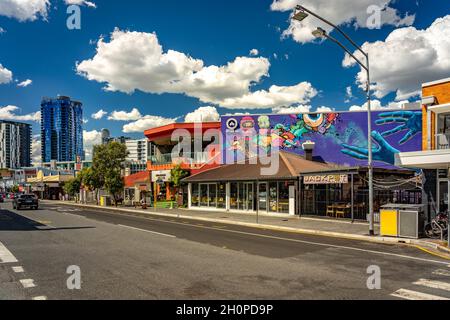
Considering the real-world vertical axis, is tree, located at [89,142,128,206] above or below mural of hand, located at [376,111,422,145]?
below

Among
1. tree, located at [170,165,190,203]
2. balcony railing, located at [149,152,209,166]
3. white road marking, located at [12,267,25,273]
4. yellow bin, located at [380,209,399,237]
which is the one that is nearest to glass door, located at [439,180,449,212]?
yellow bin, located at [380,209,399,237]

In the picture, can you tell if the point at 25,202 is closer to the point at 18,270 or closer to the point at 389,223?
the point at 18,270

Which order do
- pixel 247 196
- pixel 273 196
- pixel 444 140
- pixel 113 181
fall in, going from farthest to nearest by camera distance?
pixel 113 181 → pixel 247 196 → pixel 273 196 → pixel 444 140

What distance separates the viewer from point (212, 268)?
9.28 metres

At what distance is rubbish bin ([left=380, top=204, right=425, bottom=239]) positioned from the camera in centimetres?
1516

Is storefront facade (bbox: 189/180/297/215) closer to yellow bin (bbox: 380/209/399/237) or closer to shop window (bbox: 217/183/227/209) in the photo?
shop window (bbox: 217/183/227/209)

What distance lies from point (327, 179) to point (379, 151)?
597 inches

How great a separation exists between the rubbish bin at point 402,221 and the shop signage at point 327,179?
5.30 m

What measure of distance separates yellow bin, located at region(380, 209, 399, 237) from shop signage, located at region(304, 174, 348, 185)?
17.7ft

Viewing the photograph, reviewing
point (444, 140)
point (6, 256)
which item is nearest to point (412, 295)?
point (6, 256)

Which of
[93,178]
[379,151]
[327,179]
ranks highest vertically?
[379,151]
